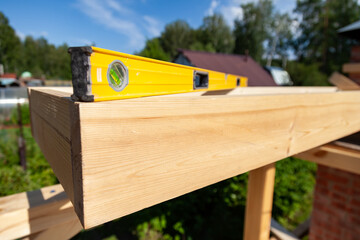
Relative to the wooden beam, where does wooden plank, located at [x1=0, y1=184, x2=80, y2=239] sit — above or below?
below

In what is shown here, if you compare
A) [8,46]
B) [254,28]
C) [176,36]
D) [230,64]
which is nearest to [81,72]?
[230,64]

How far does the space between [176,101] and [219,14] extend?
30291 millimetres

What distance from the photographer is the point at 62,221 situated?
771mm

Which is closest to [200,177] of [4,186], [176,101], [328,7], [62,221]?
[176,101]

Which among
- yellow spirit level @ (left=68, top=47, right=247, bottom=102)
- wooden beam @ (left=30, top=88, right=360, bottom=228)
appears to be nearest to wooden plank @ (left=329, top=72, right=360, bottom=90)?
wooden beam @ (left=30, top=88, right=360, bottom=228)

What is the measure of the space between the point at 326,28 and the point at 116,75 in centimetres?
2955

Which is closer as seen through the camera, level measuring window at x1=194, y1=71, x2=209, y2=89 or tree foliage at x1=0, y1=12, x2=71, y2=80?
level measuring window at x1=194, y1=71, x2=209, y2=89

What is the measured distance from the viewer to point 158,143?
412mm

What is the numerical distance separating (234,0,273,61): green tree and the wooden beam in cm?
2814

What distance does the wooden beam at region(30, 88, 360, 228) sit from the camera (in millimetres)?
341

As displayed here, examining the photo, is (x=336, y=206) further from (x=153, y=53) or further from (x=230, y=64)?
(x=230, y=64)

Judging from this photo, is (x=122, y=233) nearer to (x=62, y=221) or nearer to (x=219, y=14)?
(x=62, y=221)

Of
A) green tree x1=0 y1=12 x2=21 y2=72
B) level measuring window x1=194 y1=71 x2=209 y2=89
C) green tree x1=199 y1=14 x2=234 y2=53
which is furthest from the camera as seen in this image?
green tree x1=0 y1=12 x2=21 y2=72

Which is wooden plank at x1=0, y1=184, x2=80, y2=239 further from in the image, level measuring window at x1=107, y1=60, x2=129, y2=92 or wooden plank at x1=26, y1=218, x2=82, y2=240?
level measuring window at x1=107, y1=60, x2=129, y2=92
